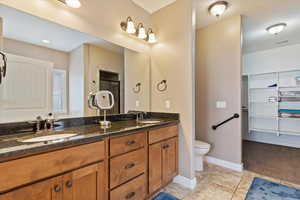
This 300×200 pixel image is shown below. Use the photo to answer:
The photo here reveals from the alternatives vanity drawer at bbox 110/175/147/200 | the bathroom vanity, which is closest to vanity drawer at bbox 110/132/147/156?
the bathroom vanity

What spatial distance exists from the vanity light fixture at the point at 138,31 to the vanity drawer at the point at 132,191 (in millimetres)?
1799

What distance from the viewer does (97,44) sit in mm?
1744

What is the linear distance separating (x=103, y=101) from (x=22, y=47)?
2.83ft

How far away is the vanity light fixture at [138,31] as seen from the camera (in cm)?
191

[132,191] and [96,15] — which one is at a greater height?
[96,15]

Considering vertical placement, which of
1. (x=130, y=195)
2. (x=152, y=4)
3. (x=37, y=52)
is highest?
(x=152, y=4)

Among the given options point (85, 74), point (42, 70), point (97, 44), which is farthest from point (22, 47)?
point (97, 44)

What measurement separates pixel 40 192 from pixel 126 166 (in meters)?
0.63

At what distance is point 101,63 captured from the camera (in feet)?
6.05

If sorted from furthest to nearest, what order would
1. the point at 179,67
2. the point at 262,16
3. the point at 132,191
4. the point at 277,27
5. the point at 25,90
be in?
1. the point at 277,27
2. the point at 262,16
3. the point at 179,67
4. the point at 132,191
5. the point at 25,90

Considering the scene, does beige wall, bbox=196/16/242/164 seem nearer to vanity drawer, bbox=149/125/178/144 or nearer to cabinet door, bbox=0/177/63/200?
vanity drawer, bbox=149/125/178/144

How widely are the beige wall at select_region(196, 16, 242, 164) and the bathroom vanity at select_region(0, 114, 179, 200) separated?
4.18 ft

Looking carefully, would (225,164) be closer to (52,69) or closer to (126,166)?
(126,166)

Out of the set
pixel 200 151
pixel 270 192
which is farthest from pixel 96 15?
pixel 270 192
